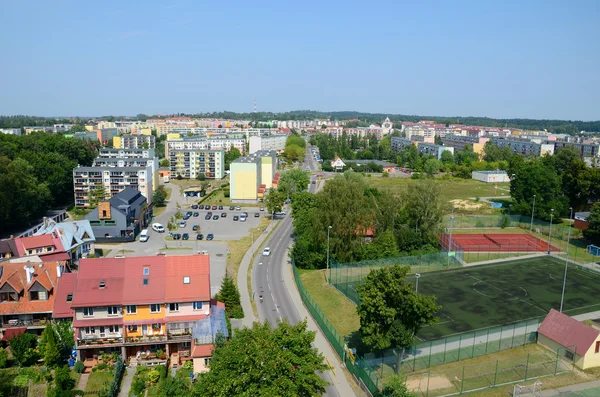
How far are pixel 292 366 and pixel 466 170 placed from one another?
4036 inches

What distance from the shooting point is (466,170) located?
112375mm

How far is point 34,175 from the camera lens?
69.7 metres

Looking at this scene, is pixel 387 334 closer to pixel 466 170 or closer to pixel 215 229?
pixel 215 229

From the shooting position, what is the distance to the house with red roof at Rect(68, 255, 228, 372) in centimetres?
2712

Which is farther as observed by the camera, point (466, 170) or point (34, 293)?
point (466, 170)

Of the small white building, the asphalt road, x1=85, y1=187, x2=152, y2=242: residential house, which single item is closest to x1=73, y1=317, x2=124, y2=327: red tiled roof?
the asphalt road

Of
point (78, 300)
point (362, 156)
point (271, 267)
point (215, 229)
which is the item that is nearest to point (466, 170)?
point (362, 156)

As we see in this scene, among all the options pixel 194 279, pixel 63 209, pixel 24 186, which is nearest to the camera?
pixel 194 279

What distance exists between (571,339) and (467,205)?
5210cm

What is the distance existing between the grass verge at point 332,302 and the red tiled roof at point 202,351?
349 inches

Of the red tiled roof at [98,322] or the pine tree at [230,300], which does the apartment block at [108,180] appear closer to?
the pine tree at [230,300]

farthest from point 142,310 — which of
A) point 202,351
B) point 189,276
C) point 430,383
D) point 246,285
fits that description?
point 430,383

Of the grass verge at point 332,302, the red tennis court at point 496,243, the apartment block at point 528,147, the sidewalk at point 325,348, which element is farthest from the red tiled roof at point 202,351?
the apartment block at point 528,147

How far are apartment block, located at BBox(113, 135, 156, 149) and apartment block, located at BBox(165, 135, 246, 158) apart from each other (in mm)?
12392
